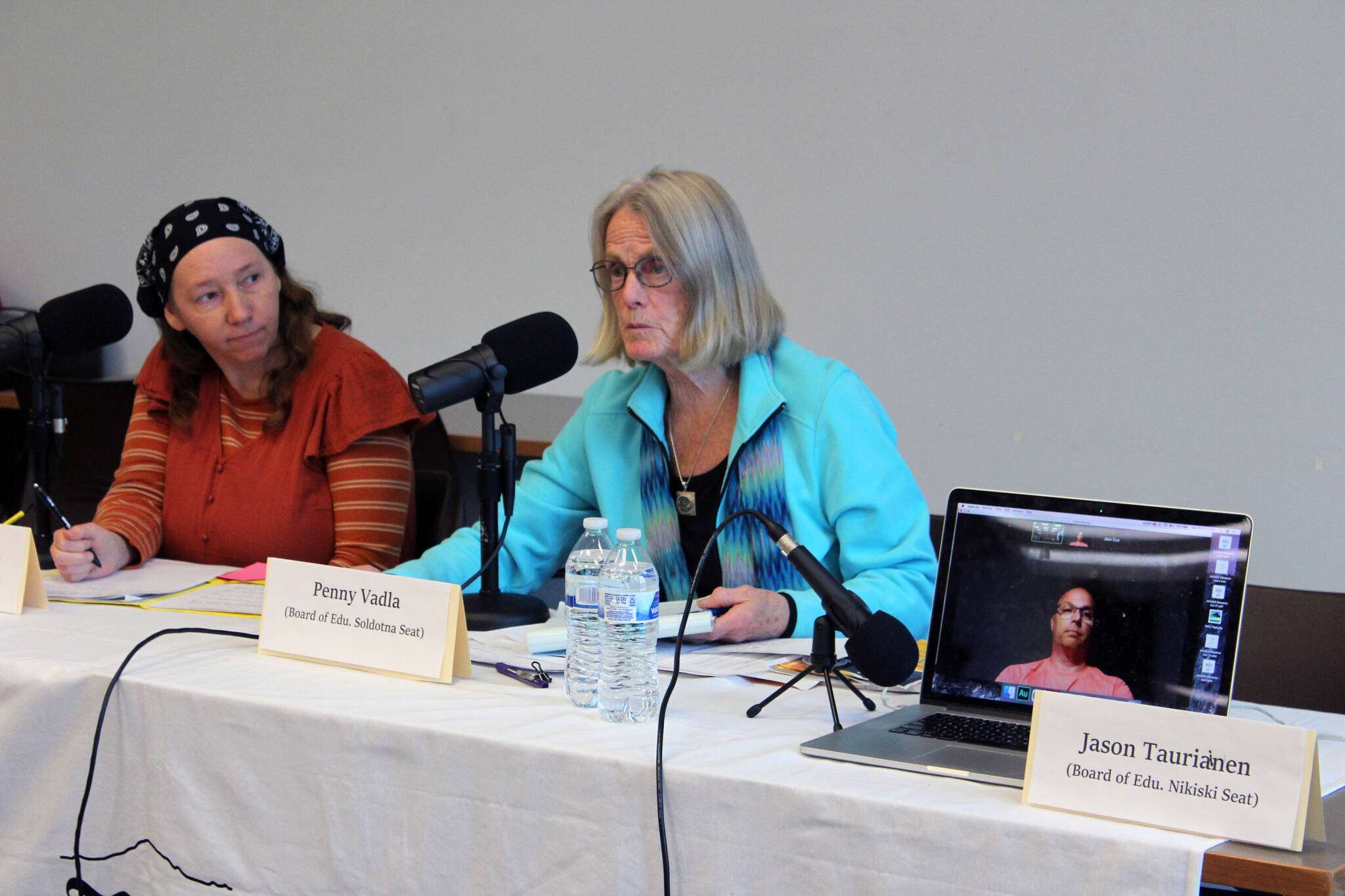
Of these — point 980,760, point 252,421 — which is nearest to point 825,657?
point 980,760

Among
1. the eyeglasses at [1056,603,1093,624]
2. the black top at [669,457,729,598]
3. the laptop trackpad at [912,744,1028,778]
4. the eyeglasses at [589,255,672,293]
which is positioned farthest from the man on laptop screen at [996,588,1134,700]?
the eyeglasses at [589,255,672,293]

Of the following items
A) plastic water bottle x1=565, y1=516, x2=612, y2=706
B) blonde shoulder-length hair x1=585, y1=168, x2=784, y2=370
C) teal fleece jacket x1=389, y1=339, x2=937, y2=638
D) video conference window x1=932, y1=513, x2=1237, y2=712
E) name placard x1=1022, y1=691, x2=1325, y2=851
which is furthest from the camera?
blonde shoulder-length hair x1=585, y1=168, x2=784, y2=370

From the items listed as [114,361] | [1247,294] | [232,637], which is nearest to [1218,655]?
[232,637]

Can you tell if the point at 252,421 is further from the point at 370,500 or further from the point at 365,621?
Result: the point at 365,621

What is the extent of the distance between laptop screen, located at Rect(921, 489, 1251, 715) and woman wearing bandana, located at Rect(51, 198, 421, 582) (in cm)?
112

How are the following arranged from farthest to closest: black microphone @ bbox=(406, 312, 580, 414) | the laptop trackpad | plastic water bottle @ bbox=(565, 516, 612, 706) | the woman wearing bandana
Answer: the woman wearing bandana < black microphone @ bbox=(406, 312, 580, 414) < plastic water bottle @ bbox=(565, 516, 612, 706) < the laptop trackpad

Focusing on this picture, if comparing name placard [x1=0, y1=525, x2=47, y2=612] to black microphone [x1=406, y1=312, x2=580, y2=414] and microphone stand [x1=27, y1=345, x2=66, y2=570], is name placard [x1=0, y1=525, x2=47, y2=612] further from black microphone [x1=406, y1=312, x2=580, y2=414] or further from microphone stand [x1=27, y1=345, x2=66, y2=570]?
black microphone [x1=406, y1=312, x2=580, y2=414]

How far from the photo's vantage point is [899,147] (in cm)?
300

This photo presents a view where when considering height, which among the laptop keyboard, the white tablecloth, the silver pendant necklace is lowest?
the white tablecloth

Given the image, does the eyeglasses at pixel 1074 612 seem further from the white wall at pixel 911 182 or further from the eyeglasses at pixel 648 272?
the white wall at pixel 911 182

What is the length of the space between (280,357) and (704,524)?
85 centimetres

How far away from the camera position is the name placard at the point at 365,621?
120 cm

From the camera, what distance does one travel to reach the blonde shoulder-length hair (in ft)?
5.51

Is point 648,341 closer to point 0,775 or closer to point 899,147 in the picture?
point 0,775
